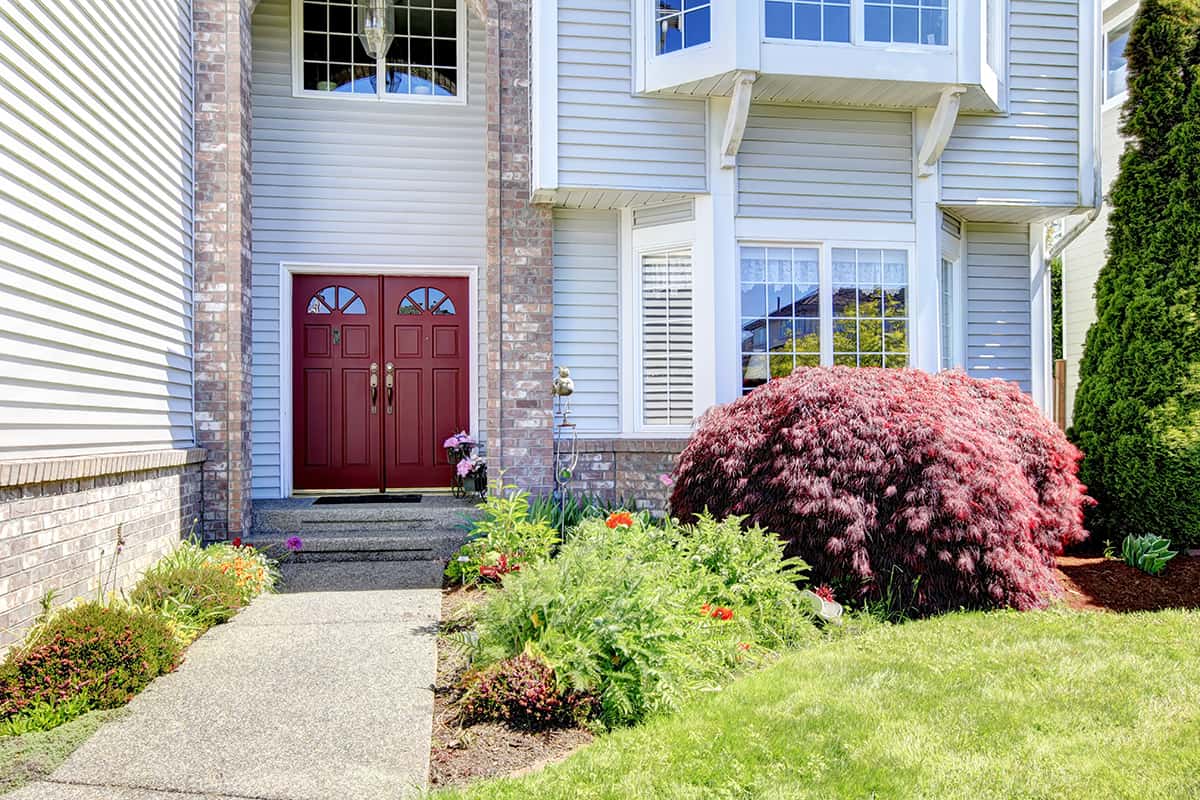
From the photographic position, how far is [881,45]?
6.63 metres

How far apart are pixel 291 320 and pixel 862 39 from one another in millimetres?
5308

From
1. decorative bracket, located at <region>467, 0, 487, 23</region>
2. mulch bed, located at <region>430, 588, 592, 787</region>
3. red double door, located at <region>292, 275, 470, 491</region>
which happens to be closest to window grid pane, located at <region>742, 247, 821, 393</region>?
red double door, located at <region>292, 275, 470, 491</region>

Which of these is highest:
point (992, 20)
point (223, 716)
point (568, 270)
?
point (992, 20)

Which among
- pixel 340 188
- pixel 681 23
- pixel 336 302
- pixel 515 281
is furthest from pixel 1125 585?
pixel 340 188

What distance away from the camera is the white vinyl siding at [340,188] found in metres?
7.46

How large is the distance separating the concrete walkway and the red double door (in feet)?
9.03

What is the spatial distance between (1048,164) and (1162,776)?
597cm

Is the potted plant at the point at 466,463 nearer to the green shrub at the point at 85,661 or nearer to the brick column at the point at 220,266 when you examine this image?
the brick column at the point at 220,266

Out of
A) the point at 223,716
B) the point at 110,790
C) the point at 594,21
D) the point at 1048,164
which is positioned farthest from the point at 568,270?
the point at 110,790

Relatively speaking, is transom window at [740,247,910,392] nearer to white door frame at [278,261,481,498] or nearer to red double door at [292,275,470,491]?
white door frame at [278,261,481,498]

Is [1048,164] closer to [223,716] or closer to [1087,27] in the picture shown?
[1087,27]

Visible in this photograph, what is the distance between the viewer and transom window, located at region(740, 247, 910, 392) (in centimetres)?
703

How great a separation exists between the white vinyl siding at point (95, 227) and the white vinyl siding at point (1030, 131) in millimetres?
6031

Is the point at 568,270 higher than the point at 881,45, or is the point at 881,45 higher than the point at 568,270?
the point at 881,45
